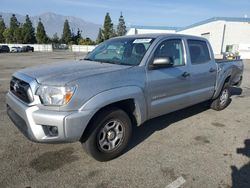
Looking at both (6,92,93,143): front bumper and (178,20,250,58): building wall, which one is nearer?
(6,92,93,143): front bumper

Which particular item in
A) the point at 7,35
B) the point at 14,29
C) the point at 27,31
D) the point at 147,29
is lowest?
the point at 7,35

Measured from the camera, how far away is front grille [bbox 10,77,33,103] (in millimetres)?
3261

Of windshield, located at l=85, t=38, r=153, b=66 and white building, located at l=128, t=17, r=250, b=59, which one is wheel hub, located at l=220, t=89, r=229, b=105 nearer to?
windshield, located at l=85, t=38, r=153, b=66

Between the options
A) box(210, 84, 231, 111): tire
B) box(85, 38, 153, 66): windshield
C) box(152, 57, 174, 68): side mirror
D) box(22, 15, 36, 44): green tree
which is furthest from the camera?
box(22, 15, 36, 44): green tree

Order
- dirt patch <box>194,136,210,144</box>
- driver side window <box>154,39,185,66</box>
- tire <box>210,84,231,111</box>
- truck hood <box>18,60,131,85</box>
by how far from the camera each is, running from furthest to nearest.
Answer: tire <box>210,84,231,111</box> < dirt patch <box>194,136,210,144</box> < driver side window <box>154,39,185,66</box> < truck hood <box>18,60,131,85</box>

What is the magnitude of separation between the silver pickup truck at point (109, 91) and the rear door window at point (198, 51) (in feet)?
0.08

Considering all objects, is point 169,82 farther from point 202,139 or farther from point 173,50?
point 202,139

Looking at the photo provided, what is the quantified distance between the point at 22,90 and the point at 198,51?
12.2 ft

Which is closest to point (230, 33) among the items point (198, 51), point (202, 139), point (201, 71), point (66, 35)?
point (198, 51)

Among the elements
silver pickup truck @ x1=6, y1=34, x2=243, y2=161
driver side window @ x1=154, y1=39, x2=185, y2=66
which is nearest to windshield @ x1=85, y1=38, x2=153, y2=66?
silver pickup truck @ x1=6, y1=34, x2=243, y2=161

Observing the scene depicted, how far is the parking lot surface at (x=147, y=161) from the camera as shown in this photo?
10.6 feet

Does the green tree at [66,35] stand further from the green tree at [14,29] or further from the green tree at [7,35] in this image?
the green tree at [7,35]

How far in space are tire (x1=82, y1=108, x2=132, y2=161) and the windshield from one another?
37.3 inches

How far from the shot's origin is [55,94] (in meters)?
3.11
